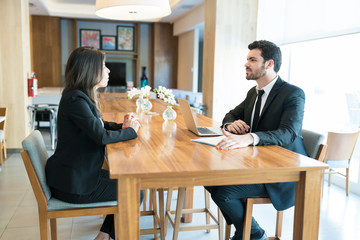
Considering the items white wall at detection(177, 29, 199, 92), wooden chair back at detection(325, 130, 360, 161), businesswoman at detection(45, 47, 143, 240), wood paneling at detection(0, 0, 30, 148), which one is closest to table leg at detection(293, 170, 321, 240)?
businesswoman at detection(45, 47, 143, 240)

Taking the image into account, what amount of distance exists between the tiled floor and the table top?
1064 mm

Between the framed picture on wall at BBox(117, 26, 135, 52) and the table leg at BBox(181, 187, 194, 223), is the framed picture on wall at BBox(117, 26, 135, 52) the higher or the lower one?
the higher one

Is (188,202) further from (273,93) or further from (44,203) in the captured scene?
(44,203)

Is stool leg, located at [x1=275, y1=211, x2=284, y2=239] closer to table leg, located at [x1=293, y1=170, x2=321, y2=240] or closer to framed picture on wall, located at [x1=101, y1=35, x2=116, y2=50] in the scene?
table leg, located at [x1=293, y1=170, x2=321, y2=240]

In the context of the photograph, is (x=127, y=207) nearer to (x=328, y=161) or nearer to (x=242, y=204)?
(x=242, y=204)

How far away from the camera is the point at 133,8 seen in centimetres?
280

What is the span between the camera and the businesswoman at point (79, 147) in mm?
1751

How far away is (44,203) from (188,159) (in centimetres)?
80

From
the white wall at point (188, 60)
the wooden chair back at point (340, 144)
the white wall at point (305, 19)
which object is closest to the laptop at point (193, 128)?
the wooden chair back at point (340, 144)

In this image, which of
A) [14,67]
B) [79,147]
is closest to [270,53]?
[79,147]

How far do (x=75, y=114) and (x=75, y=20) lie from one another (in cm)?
845

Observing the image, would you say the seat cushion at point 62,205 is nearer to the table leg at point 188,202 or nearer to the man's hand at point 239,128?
the man's hand at point 239,128

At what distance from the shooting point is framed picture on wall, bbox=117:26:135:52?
9.84 m

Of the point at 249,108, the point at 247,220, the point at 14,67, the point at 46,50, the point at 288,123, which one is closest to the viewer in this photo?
the point at 247,220
